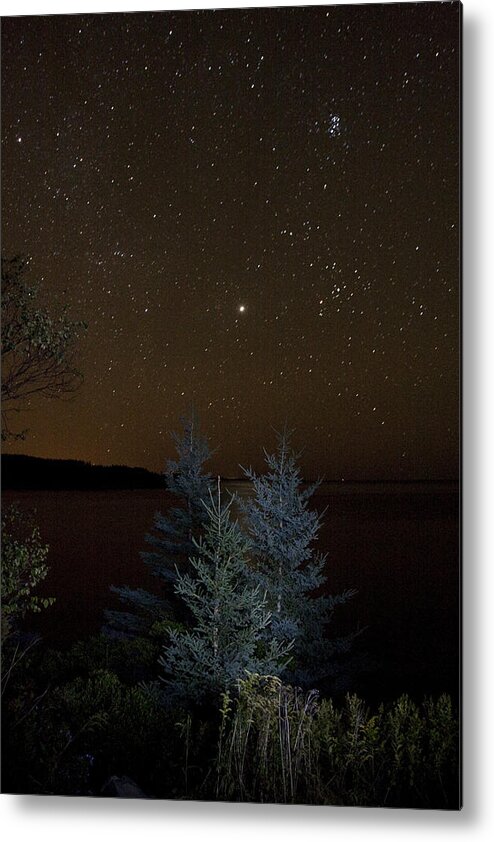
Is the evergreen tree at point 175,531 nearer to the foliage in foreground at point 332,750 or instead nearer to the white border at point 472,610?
the foliage in foreground at point 332,750

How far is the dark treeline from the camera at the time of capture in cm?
261

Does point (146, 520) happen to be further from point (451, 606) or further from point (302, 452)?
point (451, 606)

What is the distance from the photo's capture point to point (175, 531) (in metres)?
2.61

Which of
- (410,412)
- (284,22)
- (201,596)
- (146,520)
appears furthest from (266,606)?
(284,22)

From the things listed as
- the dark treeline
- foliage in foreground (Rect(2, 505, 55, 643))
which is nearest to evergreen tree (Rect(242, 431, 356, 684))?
the dark treeline

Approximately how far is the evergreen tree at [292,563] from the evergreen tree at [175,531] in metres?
0.13

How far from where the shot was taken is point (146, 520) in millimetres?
2609

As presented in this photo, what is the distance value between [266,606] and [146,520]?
383 millimetres

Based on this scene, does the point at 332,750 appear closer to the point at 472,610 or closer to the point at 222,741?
the point at 222,741

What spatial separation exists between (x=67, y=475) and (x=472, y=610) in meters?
1.10

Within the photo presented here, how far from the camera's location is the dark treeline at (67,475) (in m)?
2.61

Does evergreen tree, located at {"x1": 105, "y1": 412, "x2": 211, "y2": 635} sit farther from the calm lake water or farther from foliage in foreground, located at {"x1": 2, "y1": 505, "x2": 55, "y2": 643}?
foliage in foreground, located at {"x1": 2, "y1": 505, "x2": 55, "y2": 643}

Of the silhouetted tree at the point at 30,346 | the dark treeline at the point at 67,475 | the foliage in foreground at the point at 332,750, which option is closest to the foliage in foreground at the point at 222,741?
the foliage in foreground at the point at 332,750

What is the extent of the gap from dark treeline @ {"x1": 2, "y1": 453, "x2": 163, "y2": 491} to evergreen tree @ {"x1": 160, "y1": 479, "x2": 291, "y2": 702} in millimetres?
204
